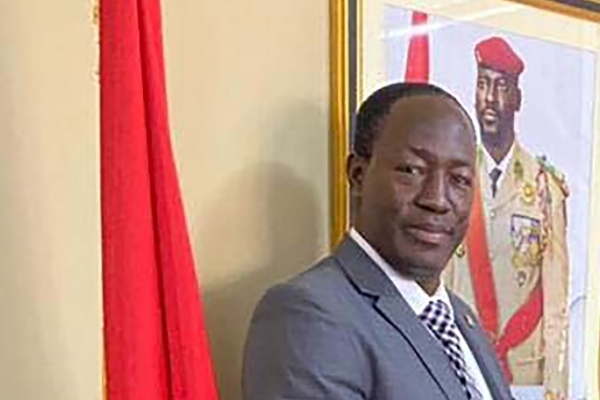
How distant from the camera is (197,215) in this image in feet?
5.72

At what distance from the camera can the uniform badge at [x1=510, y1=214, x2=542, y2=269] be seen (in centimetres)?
223

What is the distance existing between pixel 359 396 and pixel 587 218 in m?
1.14

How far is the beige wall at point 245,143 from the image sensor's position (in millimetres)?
1744

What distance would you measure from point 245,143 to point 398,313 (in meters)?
0.43

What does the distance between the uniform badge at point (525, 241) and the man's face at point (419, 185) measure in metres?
0.63

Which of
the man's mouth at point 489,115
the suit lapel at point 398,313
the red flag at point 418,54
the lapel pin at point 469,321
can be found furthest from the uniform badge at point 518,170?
the suit lapel at point 398,313

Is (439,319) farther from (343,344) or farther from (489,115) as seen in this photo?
(489,115)

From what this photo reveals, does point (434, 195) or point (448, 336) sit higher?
point (434, 195)

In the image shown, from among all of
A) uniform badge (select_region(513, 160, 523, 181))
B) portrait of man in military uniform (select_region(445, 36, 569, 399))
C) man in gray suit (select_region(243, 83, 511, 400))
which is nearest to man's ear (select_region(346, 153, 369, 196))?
man in gray suit (select_region(243, 83, 511, 400))

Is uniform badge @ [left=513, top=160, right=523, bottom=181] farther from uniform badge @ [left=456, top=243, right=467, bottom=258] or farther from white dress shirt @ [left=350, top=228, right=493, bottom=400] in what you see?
white dress shirt @ [left=350, top=228, right=493, bottom=400]

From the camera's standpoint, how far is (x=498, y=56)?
7.16 feet

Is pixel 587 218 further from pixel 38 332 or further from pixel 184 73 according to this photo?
pixel 38 332

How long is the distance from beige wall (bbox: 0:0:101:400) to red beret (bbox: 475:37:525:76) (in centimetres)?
87

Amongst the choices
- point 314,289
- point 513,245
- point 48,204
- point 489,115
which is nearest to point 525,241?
point 513,245
